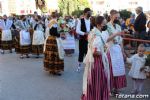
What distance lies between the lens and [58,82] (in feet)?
31.1

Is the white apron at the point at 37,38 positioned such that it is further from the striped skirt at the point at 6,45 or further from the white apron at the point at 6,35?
the striped skirt at the point at 6,45

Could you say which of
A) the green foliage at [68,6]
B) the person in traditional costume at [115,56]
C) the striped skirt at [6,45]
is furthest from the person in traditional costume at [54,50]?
the green foliage at [68,6]

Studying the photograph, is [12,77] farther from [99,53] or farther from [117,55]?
[99,53]

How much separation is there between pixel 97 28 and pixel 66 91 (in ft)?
7.89

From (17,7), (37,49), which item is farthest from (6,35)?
(17,7)

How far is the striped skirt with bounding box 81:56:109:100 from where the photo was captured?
6.35m

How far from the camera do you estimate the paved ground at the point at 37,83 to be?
8078 mm

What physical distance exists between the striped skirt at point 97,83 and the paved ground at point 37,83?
1383mm

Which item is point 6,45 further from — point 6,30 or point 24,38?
point 24,38

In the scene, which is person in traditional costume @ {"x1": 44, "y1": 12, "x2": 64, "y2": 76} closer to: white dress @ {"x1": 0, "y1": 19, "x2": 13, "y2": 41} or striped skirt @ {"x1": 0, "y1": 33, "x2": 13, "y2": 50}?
white dress @ {"x1": 0, "y1": 19, "x2": 13, "y2": 41}

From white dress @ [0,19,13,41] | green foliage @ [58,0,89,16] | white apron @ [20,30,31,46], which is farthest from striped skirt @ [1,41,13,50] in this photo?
green foliage @ [58,0,89,16]

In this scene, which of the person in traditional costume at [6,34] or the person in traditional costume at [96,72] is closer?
the person in traditional costume at [96,72]

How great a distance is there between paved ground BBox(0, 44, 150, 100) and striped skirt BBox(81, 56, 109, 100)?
1383mm

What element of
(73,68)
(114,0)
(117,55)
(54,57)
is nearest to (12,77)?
(54,57)
